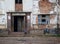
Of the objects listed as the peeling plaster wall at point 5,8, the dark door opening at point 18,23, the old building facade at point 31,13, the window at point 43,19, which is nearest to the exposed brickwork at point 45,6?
the old building facade at point 31,13

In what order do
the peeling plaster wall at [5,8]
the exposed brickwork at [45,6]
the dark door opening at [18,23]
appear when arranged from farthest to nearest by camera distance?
the dark door opening at [18,23], the peeling plaster wall at [5,8], the exposed brickwork at [45,6]

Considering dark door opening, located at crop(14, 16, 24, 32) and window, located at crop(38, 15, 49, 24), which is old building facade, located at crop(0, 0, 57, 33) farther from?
dark door opening, located at crop(14, 16, 24, 32)

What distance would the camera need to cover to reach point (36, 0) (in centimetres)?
3456

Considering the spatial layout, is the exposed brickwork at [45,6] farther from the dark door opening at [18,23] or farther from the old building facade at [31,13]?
the dark door opening at [18,23]

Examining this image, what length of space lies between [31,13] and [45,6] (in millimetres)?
2268

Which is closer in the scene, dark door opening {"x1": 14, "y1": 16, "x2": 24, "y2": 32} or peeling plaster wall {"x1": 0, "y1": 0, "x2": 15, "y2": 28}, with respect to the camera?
peeling plaster wall {"x1": 0, "y1": 0, "x2": 15, "y2": 28}

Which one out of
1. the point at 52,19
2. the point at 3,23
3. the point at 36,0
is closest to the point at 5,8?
the point at 3,23

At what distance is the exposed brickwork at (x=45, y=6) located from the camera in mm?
34562

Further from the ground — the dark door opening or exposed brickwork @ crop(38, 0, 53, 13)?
exposed brickwork @ crop(38, 0, 53, 13)

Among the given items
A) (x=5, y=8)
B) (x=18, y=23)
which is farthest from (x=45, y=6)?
(x=5, y=8)

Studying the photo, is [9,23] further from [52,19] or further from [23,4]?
[52,19]

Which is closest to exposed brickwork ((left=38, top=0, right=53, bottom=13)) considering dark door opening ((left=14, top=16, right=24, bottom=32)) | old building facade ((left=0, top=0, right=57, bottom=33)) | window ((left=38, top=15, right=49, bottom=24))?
old building facade ((left=0, top=0, right=57, bottom=33))

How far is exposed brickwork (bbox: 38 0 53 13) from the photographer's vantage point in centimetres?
3456

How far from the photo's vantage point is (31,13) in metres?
34.8
